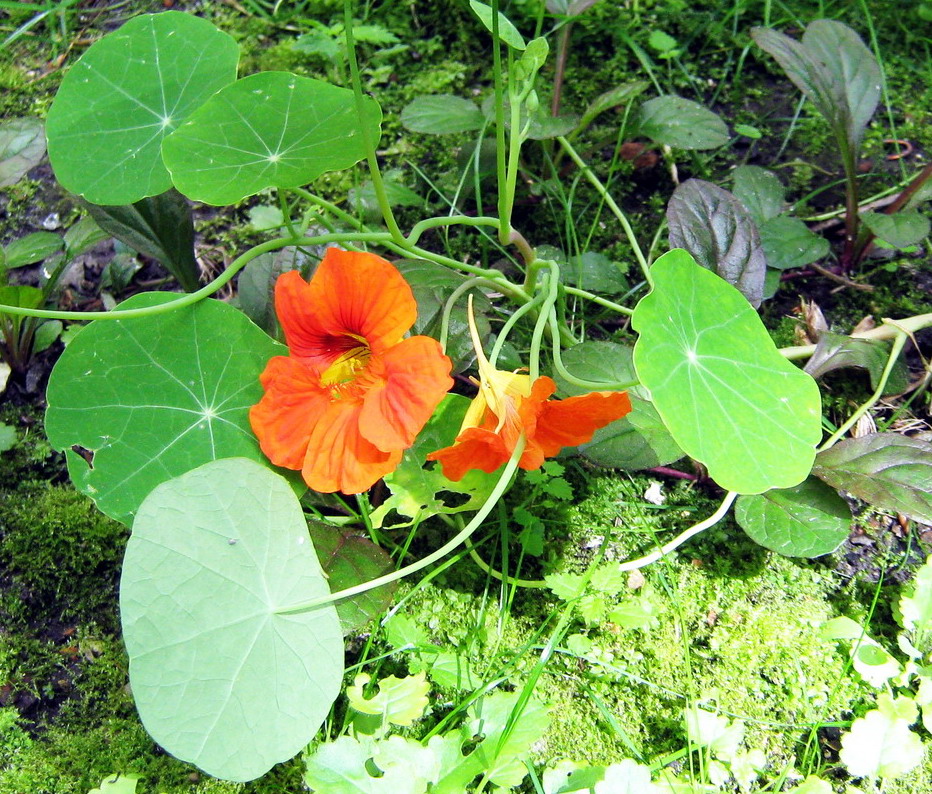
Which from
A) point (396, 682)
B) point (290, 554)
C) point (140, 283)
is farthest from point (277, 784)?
point (140, 283)

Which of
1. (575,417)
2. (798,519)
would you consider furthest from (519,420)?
(798,519)

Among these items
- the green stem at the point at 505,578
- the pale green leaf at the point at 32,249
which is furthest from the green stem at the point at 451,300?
the pale green leaf at the point at 32,249

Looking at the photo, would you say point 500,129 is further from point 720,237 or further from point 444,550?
point 444,550

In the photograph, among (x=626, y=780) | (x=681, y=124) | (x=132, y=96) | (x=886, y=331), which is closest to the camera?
(x=626, y=780)

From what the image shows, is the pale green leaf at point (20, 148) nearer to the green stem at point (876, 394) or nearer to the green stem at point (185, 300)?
the green stem at point (185, 300)

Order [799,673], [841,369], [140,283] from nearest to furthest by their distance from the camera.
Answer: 1. [799,673]
2. [841,369]
3. [140,283]

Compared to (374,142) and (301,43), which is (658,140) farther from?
(301,43)
